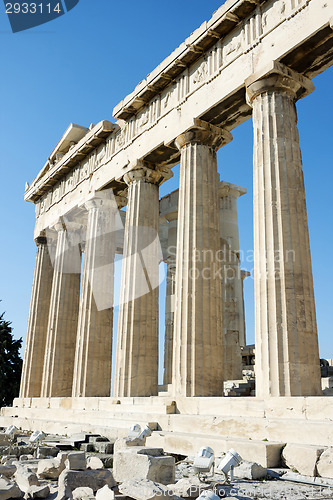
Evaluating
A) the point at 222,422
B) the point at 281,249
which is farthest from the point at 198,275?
the point at 222,422

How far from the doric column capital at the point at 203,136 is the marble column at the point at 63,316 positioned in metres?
12.9

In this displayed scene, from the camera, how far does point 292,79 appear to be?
617 inches

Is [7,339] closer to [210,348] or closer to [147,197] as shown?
[147,197]

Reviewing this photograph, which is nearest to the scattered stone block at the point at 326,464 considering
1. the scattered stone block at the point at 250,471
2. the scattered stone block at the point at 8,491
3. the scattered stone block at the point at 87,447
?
the scattered stone block at the point at 250,471

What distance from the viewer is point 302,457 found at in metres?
9.01

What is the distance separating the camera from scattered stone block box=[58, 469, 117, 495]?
766 cm

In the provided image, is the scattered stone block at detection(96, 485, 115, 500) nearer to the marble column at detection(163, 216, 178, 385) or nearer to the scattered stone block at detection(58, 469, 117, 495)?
the scattered stone block at detection(58, 469, 117, 495)

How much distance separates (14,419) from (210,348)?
39.1 ft

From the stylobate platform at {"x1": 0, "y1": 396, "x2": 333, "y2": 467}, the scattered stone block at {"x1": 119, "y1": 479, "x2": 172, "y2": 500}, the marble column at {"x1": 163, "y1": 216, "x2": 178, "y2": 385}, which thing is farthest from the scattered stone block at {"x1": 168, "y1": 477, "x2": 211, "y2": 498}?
the marble column at {"x1": 163, "y1": 216, "x2": 178, "y2": 385}

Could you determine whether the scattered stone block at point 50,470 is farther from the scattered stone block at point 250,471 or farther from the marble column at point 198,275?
the marble column at point 198,275

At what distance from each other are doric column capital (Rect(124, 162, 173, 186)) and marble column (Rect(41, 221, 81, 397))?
336 inches

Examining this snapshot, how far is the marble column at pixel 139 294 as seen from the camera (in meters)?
19.8

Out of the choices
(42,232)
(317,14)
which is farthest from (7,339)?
(317,14)

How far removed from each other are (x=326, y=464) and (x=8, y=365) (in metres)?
38.5
